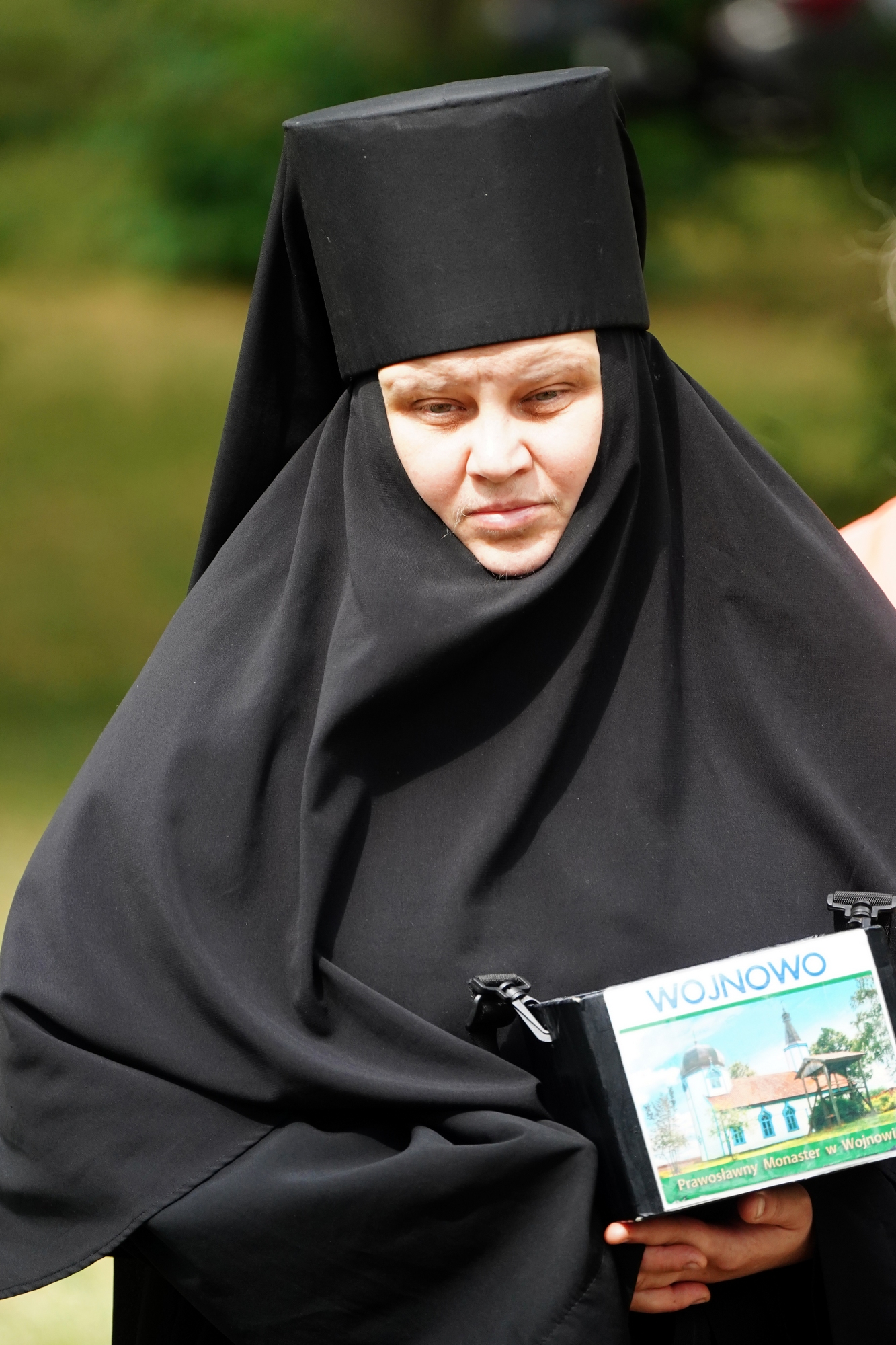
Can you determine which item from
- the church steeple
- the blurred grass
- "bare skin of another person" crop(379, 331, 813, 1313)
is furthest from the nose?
the blurred grass

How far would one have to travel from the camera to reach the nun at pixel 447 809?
1.92 meters

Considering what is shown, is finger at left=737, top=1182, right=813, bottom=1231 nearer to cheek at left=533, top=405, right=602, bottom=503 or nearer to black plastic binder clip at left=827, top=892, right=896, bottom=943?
black plastic binder clip at left=827, top=892, right=896, bottom=943

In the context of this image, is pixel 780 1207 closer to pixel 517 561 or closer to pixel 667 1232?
pixel 667 1232

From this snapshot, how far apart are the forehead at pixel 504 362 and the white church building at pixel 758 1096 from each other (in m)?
0.87

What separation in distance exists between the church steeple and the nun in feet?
0.80

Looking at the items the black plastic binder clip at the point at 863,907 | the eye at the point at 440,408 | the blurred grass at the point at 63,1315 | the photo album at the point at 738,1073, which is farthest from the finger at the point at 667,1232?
the blurred grass at the point at 63,1315

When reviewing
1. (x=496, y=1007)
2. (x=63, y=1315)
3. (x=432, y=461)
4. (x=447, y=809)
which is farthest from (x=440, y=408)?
(x=63, y=1315)

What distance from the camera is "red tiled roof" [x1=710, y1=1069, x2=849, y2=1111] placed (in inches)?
68.2

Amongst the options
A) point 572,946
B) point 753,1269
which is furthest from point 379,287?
point 753,1269

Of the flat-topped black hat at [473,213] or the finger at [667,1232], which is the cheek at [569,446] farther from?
the finger at [667,1232]

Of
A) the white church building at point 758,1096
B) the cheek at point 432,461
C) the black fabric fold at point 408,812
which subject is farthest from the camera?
the cheek at point 432,461

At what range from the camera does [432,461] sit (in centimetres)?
210

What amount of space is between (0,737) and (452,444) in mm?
6117

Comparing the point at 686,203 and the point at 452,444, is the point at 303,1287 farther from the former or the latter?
the point at 686,203
